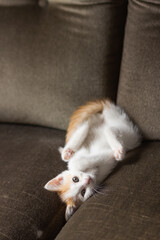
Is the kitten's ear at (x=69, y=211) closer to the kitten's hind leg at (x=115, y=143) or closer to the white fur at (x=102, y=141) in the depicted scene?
the white fur at (x=102, y=141)

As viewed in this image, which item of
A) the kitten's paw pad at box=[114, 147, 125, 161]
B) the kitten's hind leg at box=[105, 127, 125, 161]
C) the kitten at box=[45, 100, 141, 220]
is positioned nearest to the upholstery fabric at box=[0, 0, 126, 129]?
the kitten at box=[45, 100, 141, 220]

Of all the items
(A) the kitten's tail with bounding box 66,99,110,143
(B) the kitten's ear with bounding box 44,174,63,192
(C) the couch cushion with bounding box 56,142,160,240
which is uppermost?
(A) the kitten's tail with bounding box 66,99,110,143

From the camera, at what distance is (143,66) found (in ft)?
5.01

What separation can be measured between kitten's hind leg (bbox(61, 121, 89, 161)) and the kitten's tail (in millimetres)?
27

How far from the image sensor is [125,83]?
5.29 ft

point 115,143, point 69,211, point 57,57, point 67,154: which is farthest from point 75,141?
point 57,57

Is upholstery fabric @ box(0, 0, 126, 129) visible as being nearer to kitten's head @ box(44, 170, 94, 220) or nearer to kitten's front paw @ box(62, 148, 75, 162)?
kitten's front paw @ box(62, 148, 75, 162)

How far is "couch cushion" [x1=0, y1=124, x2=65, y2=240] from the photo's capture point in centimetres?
127

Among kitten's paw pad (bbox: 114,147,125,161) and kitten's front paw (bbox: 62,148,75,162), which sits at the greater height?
kitten's paw pad (bbox: 114,147,125,161)

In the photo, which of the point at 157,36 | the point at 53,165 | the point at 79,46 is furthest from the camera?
the point at 79,46

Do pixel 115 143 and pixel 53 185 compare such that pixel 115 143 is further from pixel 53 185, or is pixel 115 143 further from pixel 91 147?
pixel 53 185

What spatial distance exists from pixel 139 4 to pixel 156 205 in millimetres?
885

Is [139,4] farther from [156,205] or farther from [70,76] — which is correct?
[156,205]

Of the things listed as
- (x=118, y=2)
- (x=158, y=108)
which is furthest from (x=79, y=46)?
(x=158, y=108)
